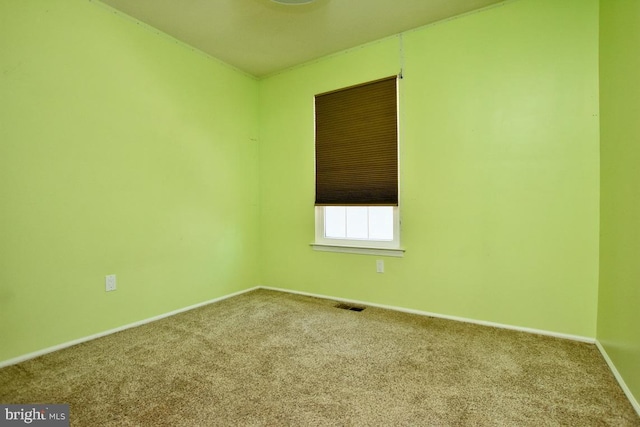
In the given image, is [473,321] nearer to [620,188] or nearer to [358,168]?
[620,188]

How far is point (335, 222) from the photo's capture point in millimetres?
3285

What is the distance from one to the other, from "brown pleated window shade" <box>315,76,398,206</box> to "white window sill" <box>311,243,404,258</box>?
425mm

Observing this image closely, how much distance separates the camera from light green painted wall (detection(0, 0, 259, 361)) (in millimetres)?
1932

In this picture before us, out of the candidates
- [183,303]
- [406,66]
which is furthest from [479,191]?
[183,303]

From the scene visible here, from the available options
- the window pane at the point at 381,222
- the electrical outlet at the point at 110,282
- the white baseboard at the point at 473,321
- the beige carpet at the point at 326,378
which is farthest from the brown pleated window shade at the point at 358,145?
the electrical outlet at the point at 110,282

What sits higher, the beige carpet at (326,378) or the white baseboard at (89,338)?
the white baseboard at (89,338)

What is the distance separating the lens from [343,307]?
9.67 feet

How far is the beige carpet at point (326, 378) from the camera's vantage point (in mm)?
1402

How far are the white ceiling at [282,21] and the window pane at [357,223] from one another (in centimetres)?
158

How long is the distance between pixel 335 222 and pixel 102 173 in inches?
81.4

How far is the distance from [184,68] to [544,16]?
2.93 metres

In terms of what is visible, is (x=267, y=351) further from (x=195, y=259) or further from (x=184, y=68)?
(x=184, y=68)
